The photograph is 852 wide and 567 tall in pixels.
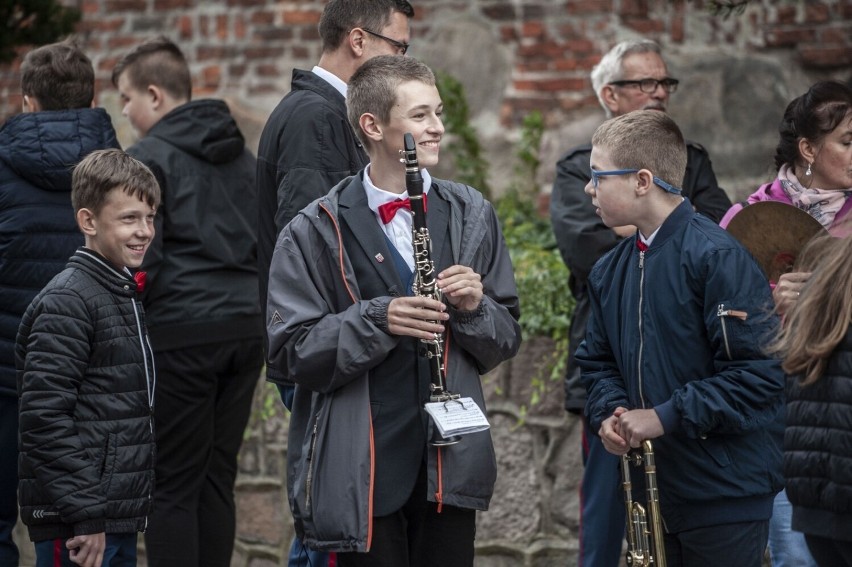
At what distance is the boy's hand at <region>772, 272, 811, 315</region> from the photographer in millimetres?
4172

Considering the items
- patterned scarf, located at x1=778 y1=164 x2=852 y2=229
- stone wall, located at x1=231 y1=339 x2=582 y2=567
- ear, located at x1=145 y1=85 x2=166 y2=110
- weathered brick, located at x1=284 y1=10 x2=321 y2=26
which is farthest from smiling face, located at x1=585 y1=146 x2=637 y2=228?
weathered brick, located at x1=284 y1=10 x2=321 y2=26

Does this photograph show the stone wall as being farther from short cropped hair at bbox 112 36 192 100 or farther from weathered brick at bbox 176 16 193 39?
weathered brick at bbox 176 16 193 39

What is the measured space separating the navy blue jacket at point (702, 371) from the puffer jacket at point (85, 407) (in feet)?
5.04

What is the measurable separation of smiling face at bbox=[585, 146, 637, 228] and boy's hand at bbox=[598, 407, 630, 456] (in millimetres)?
598

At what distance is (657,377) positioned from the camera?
3.87 meters

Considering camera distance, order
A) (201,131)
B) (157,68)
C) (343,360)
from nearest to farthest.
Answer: (343,360) < (201,131) < (157,68)

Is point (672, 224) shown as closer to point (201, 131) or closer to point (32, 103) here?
point (201, 131)

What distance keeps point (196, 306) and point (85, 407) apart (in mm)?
1064

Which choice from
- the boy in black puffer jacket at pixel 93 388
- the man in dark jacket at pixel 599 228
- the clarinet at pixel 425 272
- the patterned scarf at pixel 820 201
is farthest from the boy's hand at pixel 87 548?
the patterned scarf at pixel 820 201

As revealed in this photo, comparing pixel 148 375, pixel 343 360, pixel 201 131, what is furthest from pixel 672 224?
pixel 201 131

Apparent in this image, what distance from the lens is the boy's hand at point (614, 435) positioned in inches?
152

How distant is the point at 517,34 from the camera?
7625 mm

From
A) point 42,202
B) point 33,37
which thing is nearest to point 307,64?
point 33,37

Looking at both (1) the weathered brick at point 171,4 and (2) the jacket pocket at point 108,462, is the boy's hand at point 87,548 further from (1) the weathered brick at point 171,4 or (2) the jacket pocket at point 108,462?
(1) the weathered brick at point 171,4
